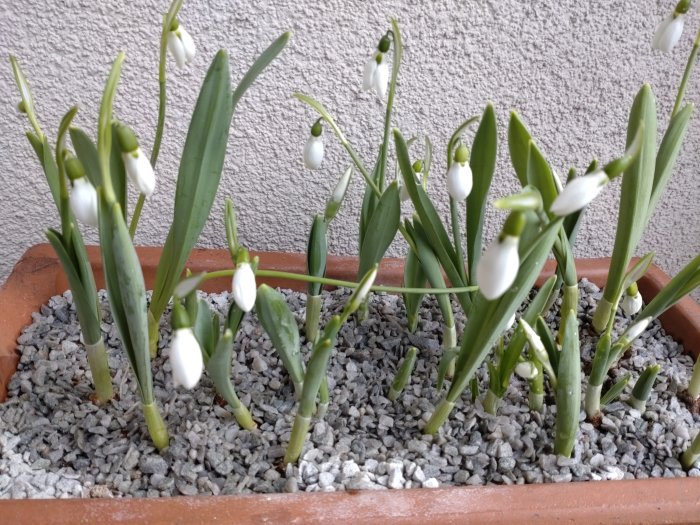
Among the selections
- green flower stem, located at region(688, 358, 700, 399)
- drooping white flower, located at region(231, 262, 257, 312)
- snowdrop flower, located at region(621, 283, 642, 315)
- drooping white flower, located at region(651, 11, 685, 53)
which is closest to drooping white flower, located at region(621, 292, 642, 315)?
snowdrop flower, located at region(621, 283, 642, 315)

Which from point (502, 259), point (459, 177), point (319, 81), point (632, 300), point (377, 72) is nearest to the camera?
point (502, 259)

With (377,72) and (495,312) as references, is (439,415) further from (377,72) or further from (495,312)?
(377,72)

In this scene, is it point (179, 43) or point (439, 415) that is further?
point (439, 415)

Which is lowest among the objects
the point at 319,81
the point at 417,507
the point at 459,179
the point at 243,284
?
the point at 417,507

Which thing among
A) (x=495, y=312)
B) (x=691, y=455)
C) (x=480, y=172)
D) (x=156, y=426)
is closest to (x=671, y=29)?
(x=480, y=172)

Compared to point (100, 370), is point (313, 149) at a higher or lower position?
higher

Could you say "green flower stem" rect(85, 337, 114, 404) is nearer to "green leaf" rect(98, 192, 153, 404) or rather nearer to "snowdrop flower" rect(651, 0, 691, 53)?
"green leaf" rect(98, 192, 153, 404)
